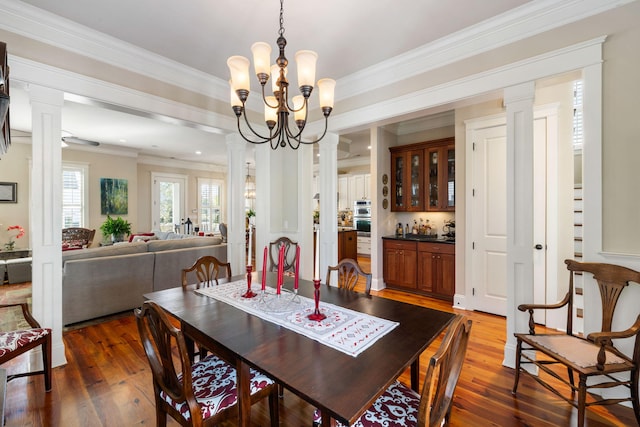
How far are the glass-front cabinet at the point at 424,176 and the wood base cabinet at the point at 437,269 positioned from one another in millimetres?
646

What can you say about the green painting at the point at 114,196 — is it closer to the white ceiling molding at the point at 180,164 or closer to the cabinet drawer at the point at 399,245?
the white ceiling molding at the point at 180,164

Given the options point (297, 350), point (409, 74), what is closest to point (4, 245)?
point (297, 350)

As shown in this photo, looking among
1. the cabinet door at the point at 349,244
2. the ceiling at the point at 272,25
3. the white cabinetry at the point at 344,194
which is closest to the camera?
the ceiling at the point at 272,25

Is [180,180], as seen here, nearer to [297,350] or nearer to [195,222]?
[195,222]

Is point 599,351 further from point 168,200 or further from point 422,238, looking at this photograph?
point 168,200

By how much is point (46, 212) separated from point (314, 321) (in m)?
2.46

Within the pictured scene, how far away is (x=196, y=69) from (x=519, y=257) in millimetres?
3631

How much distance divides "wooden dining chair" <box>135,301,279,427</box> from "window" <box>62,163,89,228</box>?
682 cm

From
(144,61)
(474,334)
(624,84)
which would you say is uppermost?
(144,61)

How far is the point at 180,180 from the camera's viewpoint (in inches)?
334

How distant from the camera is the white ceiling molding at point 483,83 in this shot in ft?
6.77

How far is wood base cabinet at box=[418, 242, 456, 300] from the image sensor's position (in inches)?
160

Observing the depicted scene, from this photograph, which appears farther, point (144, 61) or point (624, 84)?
point (144, 61)

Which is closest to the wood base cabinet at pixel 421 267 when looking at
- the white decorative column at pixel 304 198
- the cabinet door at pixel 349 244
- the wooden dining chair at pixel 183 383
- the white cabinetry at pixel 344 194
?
the white decorative column at pixel 304 198
